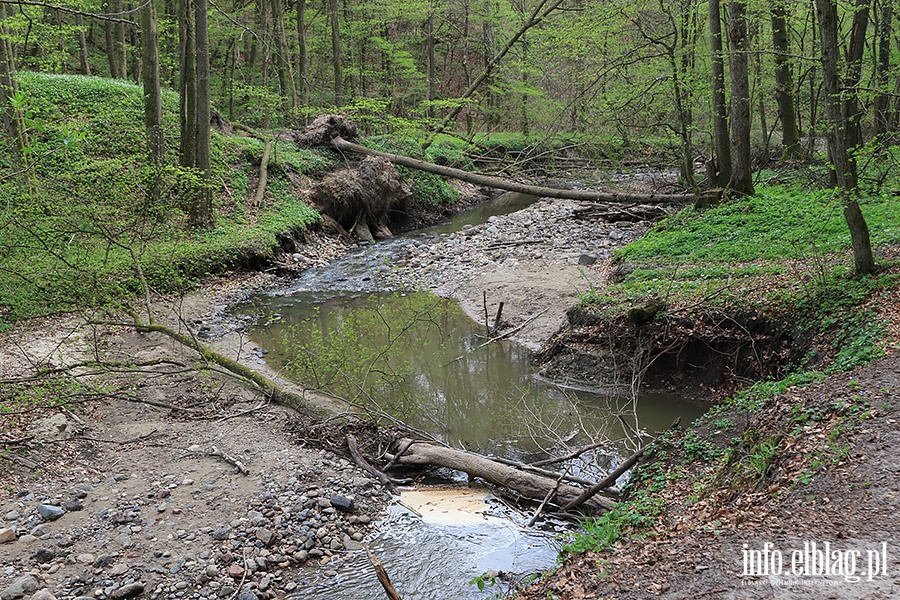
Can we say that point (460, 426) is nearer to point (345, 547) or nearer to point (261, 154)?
point (345, 547)

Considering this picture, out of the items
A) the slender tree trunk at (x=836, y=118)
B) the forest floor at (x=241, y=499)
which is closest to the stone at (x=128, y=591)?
the forest floor at (x=241, y=499)

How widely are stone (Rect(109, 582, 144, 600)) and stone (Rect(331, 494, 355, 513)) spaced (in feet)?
5.90

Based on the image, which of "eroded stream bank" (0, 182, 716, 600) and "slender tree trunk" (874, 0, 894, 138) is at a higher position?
"slender tree trunk" (874, 0, 894, 138)

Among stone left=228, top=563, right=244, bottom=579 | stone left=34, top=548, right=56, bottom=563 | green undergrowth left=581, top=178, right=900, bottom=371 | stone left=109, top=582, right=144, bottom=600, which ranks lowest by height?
stone left=228, top=563, right=244, bottom=579

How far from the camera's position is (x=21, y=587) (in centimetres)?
445

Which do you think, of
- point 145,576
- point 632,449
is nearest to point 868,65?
point 632,449

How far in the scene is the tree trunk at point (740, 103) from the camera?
11.3 m

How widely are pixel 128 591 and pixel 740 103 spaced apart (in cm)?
1262

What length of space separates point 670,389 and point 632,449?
1665 mm

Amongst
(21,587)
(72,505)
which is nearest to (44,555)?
(21,587)

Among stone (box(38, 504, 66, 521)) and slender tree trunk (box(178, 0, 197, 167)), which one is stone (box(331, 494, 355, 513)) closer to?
stone (box(38, 504, 66, 521))

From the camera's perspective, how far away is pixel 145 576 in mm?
4816

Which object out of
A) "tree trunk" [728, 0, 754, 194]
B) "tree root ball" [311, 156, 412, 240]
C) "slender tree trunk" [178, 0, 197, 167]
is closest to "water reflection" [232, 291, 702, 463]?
"slender tree trunk" [178, 0, 197, 167]

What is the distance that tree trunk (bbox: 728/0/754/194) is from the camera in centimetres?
1126
